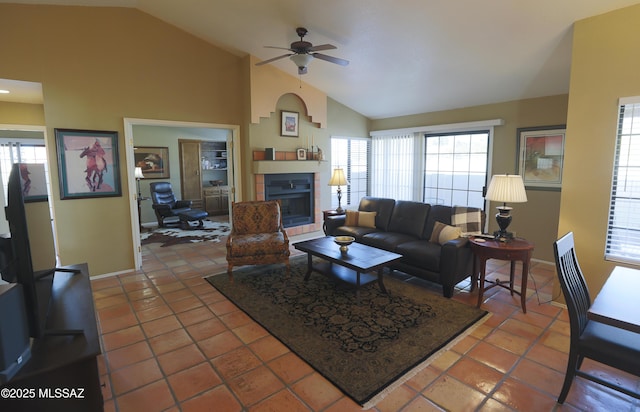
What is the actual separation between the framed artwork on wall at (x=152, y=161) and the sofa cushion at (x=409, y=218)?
5957 millimetres

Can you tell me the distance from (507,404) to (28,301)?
107 inches

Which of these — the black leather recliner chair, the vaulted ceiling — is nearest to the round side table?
the vaulted ceiling

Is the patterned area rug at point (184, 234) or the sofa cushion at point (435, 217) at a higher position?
the sofa cushion at point (435, 217)

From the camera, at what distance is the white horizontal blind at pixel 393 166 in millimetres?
6484

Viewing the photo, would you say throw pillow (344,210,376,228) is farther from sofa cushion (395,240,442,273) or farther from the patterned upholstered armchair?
the patterned upholstered armchair

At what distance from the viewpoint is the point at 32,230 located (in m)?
1.80

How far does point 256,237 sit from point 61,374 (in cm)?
306

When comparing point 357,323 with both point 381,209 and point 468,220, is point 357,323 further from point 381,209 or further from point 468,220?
point 381,209

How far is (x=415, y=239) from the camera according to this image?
4.41m

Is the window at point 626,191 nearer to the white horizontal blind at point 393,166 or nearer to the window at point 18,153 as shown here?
the white horizontal blind at point 393,166

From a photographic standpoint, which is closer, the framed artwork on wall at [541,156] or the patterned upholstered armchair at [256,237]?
the patterned upholstered armchair at [256,237]

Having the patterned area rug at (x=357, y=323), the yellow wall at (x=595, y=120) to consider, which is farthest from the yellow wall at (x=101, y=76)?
the yellow wall at (x=595, y=120)

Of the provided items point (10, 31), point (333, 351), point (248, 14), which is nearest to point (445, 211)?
point (333, 351)

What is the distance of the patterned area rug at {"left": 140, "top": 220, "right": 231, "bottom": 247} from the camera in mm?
6250
